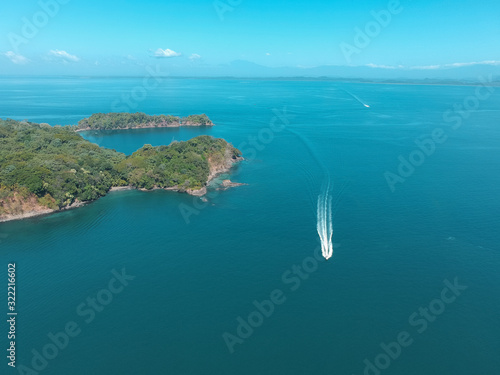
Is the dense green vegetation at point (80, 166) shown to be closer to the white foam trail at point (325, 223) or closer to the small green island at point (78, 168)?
the small green island at point (78, 168)

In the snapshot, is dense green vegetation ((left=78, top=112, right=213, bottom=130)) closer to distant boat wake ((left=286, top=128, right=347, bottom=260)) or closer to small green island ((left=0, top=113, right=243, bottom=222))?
small green island ((left=0, top=113, right=243, bottom=222))

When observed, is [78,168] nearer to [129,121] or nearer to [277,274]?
[277,274]

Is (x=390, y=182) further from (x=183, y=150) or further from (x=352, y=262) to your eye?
(x=183, y=150)

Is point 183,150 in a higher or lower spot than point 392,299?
higher

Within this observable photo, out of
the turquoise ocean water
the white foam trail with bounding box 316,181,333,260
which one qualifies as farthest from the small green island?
the white foam trail with bounding box 316,181,333,260

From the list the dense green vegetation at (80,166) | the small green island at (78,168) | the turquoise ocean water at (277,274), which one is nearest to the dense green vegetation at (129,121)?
the small green island at (78,168)

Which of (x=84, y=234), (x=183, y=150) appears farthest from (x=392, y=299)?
(x=183, y=150)
